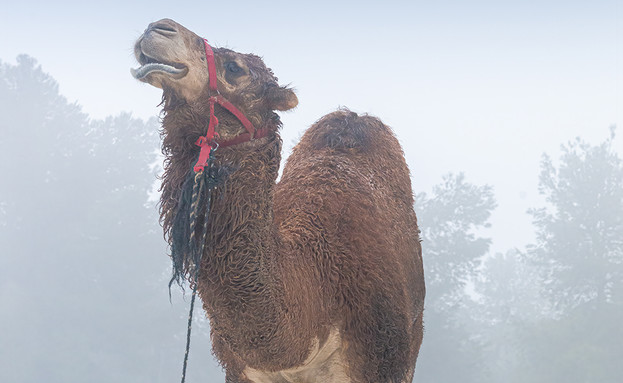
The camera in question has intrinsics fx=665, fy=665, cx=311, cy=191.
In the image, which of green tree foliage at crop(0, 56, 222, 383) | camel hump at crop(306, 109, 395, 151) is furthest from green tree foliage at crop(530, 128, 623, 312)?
camel hump at crop(306, 109, 395, 151)

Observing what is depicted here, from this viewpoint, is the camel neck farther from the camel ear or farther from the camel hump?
the camel hump

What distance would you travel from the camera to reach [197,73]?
294 centimetres

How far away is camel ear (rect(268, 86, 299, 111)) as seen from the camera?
3158mm

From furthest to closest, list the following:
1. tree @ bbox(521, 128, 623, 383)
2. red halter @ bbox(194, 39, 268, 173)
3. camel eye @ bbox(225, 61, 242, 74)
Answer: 1. tree @ bbox(521, 128, 623, 383)
2. camel eye @ bbox(225, 61, 242, 74)
3. red halter @ bbox(194, 39, 268, 173)

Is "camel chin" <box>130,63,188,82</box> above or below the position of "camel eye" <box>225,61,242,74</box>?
below

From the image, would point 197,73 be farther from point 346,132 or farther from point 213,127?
point 346,132

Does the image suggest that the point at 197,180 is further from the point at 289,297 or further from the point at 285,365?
the point at 285,365

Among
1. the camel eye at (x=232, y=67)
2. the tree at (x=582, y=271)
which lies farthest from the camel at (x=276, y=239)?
the tree at (x=582, y=271)

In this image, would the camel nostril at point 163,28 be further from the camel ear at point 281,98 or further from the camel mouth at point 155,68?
the camel ear at point 281,98

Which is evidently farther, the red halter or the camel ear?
the camel ear

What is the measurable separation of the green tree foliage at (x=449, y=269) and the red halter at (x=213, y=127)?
118 feet

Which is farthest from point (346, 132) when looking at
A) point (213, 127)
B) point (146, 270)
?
point (146, 270)

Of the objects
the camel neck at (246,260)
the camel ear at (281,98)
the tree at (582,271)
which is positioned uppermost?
the tree at (582,271)

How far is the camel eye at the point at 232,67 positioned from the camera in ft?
10.2
